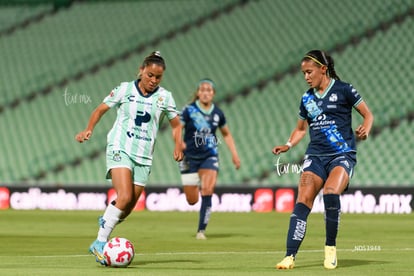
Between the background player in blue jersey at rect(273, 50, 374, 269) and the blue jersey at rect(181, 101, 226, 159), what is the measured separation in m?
5.35

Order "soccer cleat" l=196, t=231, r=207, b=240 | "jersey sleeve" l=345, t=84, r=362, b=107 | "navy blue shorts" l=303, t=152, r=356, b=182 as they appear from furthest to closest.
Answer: "soccer cleat" l=196, t=231, r=207, b=240 < "jersey sleeve" l=345, t=84, r=362, b=107 < "navy blue shorts" l=303, t=152, r=356, b=182

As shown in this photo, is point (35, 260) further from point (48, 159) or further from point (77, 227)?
point (48, 159)

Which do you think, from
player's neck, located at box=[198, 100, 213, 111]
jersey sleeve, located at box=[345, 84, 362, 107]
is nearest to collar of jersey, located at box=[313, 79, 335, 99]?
jersey sleeve, located at box=[345, 84, 362, 107]

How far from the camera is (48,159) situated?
83.8ft

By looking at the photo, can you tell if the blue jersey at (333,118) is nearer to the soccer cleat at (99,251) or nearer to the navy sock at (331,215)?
the navy sock at (331,215)

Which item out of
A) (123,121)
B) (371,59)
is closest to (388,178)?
A: (371,59)

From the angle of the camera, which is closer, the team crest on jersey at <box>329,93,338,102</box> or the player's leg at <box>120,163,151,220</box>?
the team crest on jersey at <box>329,93,338,102</box>

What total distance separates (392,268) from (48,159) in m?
17.6

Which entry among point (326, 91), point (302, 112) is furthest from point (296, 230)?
point (326, 91)

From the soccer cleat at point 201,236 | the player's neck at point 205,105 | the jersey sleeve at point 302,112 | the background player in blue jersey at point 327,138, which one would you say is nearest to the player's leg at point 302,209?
the background player in blue jersey at point 327,138

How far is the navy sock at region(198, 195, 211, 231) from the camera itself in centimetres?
1395

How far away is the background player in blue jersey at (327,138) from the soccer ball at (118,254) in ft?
5.09

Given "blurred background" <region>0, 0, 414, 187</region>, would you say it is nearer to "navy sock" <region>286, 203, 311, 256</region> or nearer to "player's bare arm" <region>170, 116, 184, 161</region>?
"player's bare arm" <region>170, 116, 184, 161</region>

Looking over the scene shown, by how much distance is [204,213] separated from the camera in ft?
46.0
